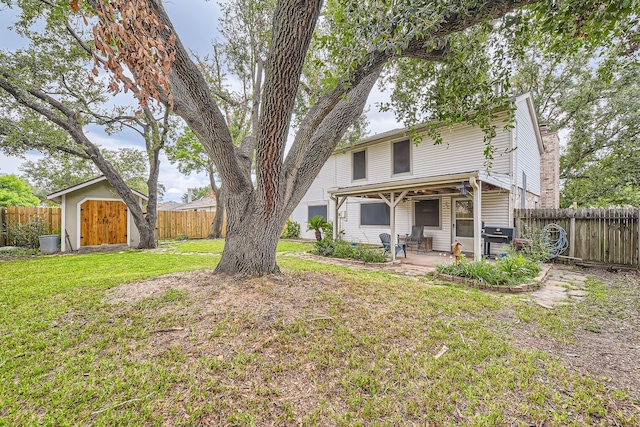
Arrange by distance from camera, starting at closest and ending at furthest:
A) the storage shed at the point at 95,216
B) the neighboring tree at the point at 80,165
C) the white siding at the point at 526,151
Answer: the white siding at the point at 526,151, the storage shed at the point at 95,216, the neighboring tree at the point at 80,165

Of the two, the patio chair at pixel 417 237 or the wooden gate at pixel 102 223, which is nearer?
the patio chair at pixel 417 237

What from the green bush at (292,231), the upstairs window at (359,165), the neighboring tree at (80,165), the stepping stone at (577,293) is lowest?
the stepping stone at (577,293)

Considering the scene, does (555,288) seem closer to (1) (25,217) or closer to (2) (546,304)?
(2) (546,304)

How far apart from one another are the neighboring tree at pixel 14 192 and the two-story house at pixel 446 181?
27.2 metres

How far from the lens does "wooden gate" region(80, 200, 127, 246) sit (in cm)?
1038

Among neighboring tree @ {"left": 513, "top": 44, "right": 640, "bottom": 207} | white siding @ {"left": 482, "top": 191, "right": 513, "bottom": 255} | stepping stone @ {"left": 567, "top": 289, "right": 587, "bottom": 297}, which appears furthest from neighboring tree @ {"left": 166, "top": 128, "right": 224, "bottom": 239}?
neighboring tree @ {"left": 513, "top": 44, "right": 640, "bottom": 207}

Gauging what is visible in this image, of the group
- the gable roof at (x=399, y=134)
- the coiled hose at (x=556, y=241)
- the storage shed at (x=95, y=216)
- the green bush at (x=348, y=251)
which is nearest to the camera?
the green bush at (x=348, y=251)

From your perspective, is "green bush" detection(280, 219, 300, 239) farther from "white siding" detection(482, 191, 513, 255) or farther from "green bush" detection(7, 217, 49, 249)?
"green bush" detection(7, 217, 49, 249)

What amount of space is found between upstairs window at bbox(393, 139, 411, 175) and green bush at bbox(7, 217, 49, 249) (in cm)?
1439

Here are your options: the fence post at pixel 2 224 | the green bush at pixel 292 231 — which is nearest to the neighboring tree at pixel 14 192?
the fence post at pixel 2 224

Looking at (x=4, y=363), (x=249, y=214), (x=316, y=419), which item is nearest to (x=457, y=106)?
(x=249, y=214)

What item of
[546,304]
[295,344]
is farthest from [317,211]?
[295,344]

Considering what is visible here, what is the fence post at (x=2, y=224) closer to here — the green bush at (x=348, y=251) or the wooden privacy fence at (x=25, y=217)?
the wooden privacy fence at (x=25, y=217)

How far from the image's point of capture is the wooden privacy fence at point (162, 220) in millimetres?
10039
